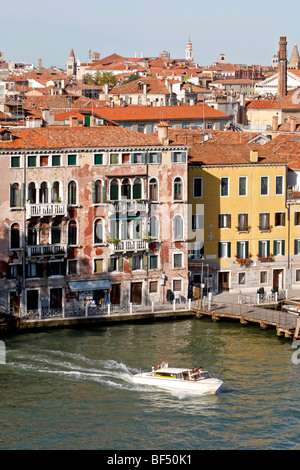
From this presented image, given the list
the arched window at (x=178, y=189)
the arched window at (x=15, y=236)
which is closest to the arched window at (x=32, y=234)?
the arched window at (x=15, y=236)

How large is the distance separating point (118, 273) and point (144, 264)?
3.96 feet

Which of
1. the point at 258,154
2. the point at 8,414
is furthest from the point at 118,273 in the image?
the point at 8,414

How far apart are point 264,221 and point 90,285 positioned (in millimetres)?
9088

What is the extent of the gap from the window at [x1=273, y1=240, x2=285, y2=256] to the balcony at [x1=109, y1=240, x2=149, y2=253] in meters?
6.78

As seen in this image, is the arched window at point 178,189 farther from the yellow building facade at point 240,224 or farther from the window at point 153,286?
the window at point 153,286

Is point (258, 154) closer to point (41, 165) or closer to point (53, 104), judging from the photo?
point (41, 165)

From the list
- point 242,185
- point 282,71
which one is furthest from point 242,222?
point 282,71

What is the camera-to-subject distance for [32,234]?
44.6m

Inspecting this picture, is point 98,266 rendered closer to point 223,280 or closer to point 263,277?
point 223,280

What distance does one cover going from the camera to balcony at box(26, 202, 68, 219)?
4419 cm

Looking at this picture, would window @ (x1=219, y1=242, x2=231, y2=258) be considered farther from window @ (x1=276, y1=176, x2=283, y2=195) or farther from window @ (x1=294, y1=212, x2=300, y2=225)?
window @ (x1=294, y1=212, x2=300, y2=225)

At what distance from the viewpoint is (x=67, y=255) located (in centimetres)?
4534

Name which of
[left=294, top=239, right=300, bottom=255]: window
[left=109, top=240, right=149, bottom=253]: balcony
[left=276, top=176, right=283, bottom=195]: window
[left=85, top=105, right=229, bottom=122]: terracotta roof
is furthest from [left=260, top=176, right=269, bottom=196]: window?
[left=85, top=105, right=229, bottom=122]: terracotta roof

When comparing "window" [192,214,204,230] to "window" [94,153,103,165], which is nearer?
"window" [94,153,103,165]
